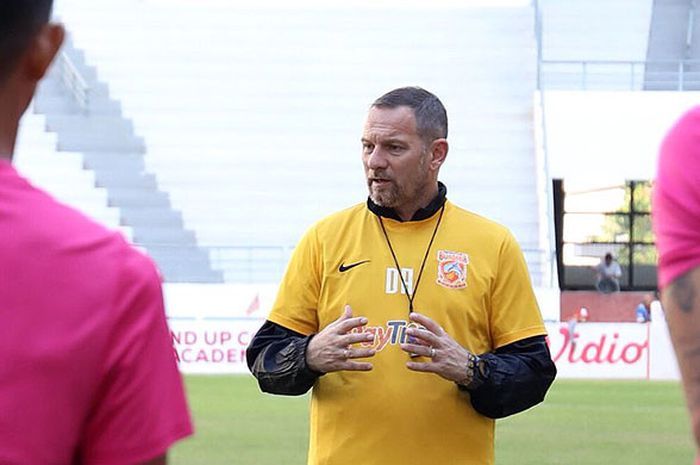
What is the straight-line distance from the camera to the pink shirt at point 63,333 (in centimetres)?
173

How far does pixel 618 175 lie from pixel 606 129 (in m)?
1.15

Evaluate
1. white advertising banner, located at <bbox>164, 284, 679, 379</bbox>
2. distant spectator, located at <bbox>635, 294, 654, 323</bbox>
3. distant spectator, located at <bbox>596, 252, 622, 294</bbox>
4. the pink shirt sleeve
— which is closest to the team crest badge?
the pink shirt sleeve

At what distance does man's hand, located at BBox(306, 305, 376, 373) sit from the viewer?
14.2 feet

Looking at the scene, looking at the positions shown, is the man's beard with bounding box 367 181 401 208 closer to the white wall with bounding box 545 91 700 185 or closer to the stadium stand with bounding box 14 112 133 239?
the white wall with bounding box 545 91 700 185

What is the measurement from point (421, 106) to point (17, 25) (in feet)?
10.3

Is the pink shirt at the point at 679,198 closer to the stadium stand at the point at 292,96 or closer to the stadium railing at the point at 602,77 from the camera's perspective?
the stadium stand at the point at 292,96

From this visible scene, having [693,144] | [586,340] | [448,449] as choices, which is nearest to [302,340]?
[448,449]

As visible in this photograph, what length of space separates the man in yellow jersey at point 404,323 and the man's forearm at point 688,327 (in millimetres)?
2212

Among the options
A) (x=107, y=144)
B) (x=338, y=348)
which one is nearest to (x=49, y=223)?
(x=338, y=348)

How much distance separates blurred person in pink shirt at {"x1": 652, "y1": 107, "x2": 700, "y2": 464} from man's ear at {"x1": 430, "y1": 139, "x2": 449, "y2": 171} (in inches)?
104

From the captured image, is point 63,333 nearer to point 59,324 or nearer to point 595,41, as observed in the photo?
point 59,324

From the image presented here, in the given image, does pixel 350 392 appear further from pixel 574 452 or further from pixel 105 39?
pixel 105 39

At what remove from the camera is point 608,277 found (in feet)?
104

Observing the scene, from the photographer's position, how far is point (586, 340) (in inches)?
886
